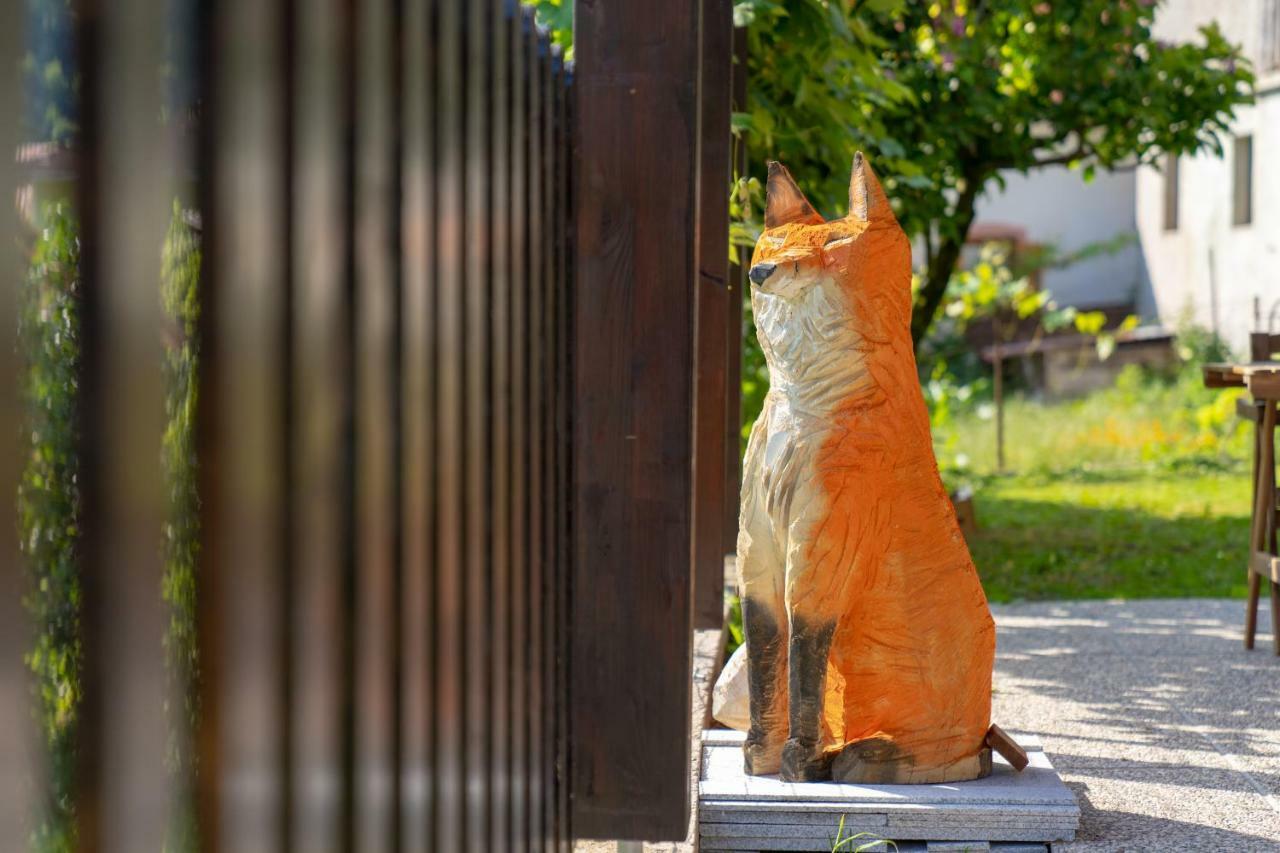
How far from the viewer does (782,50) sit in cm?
677

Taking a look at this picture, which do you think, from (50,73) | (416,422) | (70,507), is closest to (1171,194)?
(416,422)

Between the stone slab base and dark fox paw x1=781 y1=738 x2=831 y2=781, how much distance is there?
85 mm

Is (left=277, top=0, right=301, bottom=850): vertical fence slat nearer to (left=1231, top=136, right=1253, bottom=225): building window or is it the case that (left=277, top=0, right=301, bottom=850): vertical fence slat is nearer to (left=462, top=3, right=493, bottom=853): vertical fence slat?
(left=462, top=3, right=493, bottom=853): vertical fence slat

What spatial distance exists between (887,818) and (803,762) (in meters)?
0.27

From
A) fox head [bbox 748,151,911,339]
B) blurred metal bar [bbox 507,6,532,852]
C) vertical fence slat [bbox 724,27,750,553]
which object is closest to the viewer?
blurred metal bar [bbox 507,6,532,852]

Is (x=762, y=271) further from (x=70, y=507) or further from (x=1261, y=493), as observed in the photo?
(x=1261, y=493)

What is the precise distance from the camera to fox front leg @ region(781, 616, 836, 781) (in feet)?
12.8

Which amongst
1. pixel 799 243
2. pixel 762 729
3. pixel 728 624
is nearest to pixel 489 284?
pixel 799 243

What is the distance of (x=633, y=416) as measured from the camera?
113 inches

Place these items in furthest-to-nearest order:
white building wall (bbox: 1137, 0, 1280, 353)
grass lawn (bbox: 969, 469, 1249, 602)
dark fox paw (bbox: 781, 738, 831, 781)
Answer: white building wall (bbox: 1137, 0, 1280, 353) < grass lawn (bbox: 969, 469, 1249, 602) < dark fox paw (bbox: 781, 738, 831, 781)

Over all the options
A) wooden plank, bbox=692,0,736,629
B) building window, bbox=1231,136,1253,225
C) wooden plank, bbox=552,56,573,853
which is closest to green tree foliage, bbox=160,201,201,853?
wooden plank, bbox=552,56,573,853

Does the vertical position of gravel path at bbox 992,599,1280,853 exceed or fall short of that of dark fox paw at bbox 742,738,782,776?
it falls short

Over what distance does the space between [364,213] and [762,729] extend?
8.96 feet

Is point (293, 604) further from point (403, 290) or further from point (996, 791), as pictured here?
point (996, 791)
